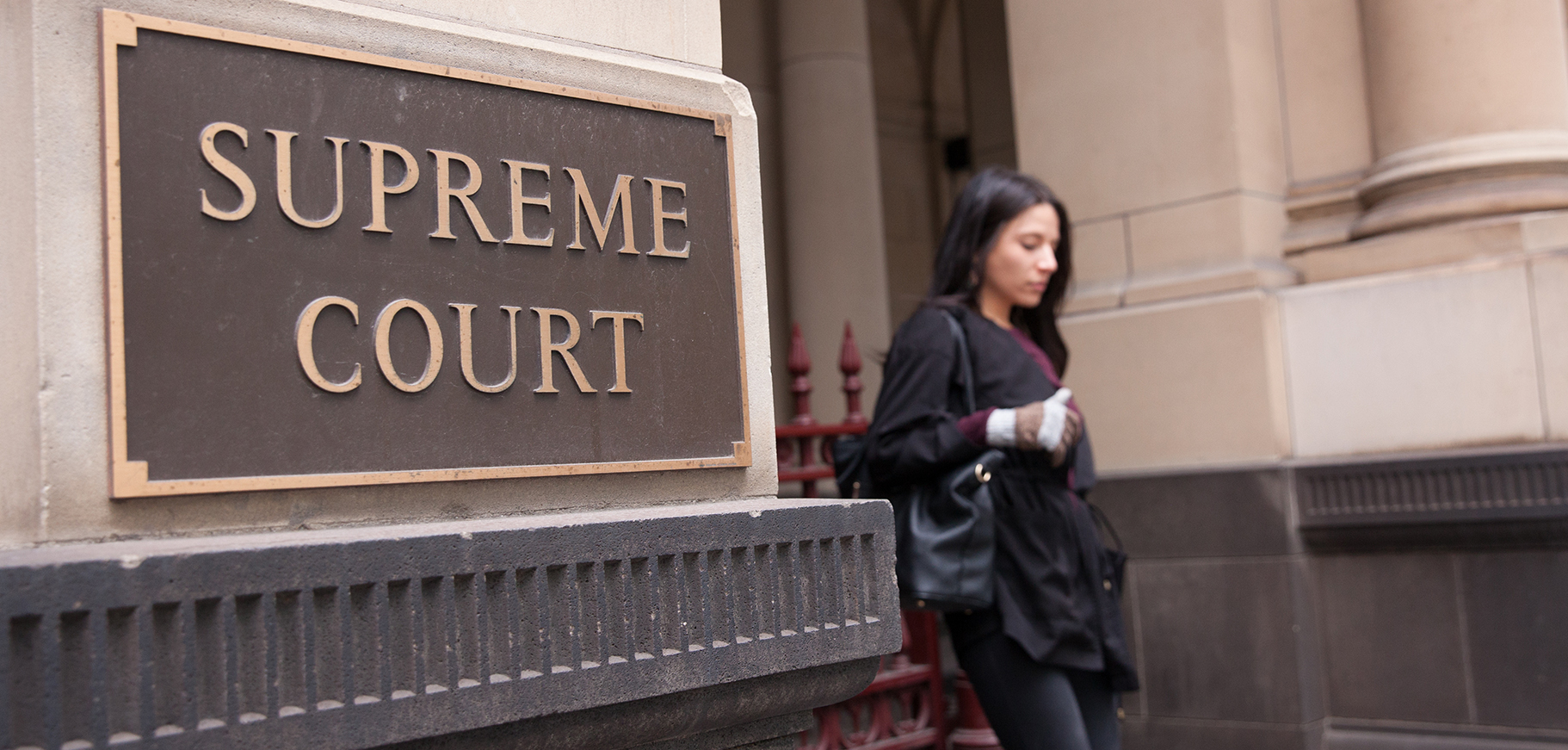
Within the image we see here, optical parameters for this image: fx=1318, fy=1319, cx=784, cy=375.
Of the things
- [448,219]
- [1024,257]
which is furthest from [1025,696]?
[448,219]

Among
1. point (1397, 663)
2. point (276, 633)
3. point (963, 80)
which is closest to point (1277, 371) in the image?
point (1397, 663)

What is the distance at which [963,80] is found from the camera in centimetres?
1270

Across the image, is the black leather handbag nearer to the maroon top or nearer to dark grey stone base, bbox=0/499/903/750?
the maroon top

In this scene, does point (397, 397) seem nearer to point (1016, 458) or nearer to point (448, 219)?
point (448, 219)

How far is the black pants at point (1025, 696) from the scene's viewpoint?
3.39 meters

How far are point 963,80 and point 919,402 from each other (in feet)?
31.8

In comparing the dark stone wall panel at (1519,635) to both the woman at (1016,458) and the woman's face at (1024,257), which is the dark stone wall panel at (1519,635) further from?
the woman's face at (1024,257)

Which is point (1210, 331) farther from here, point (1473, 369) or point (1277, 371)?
point (1473, 369)

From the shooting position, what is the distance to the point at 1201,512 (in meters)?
5.28

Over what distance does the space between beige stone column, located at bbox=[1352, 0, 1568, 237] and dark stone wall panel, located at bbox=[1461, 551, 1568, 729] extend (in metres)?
1.32

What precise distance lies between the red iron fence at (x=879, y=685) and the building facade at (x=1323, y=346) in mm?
964

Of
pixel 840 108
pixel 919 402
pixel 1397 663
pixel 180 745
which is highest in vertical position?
pixel 840 108

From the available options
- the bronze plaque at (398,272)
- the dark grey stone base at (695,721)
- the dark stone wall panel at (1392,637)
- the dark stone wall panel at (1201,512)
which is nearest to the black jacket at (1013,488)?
the dark grey stone base at (695,721)

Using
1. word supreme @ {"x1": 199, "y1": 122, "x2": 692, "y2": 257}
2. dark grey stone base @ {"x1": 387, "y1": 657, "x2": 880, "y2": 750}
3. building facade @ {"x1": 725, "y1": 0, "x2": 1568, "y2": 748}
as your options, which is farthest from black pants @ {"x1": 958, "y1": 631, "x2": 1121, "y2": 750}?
building facade @ {"x1": 725, "y1": 0, "x2": 1568, "y2": 748}
